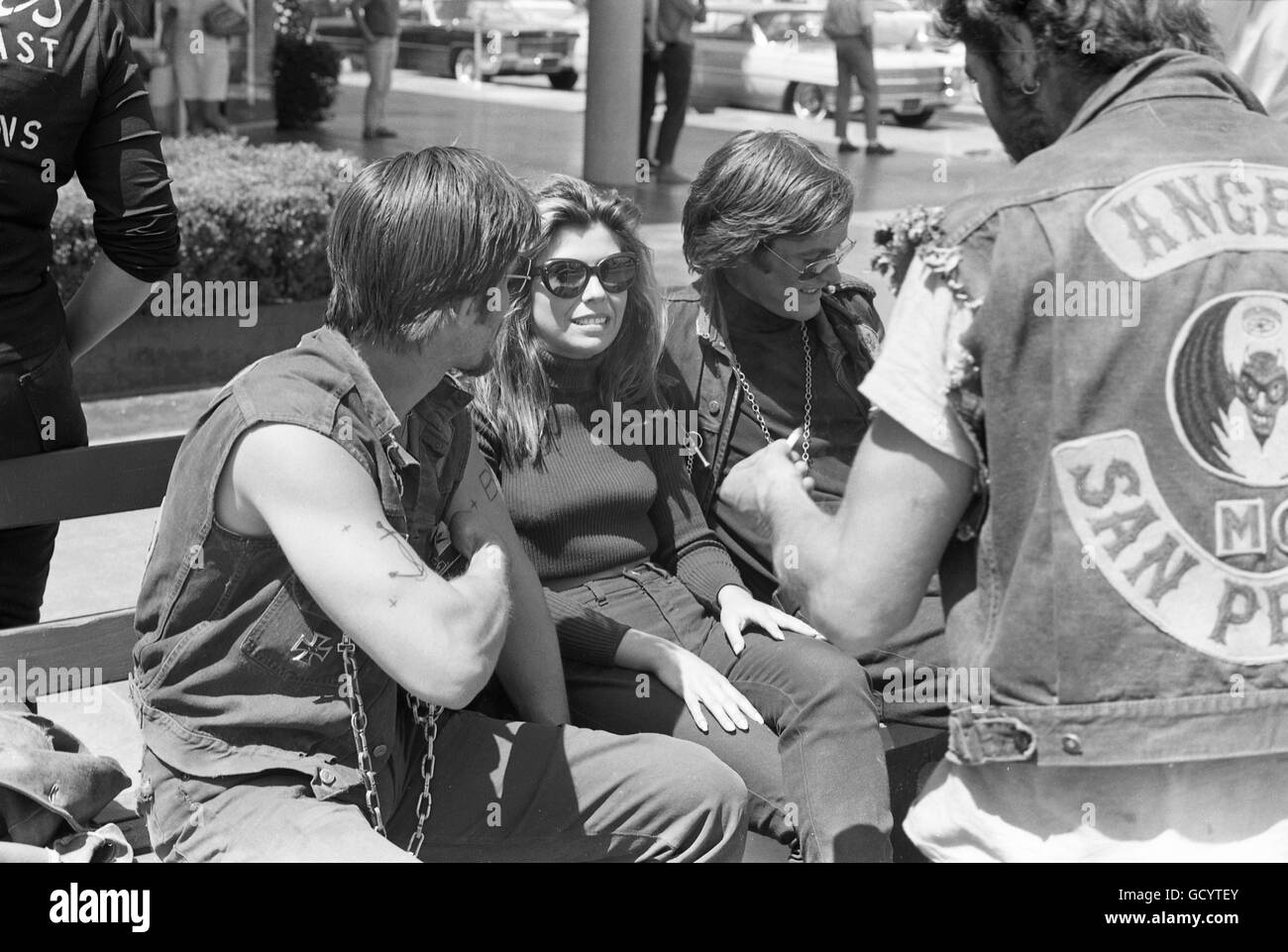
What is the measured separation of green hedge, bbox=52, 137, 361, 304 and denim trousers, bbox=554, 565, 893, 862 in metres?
5.03

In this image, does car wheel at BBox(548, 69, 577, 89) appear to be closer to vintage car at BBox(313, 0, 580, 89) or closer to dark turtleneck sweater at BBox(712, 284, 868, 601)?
vintage car at BBox(313, 0, 580, 89)

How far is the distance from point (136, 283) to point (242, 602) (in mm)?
1321

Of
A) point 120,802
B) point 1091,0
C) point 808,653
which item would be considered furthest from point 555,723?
point 1091,0

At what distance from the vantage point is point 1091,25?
70.0 inches

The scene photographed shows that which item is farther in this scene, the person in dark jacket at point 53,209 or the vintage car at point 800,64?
the vintage car at point 800,64

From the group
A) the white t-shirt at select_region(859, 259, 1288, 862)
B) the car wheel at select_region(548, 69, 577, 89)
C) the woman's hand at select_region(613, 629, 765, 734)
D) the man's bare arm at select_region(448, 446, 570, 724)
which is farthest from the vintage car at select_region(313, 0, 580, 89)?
the white t-shirt at select_region(859, 259, 1288, 862)

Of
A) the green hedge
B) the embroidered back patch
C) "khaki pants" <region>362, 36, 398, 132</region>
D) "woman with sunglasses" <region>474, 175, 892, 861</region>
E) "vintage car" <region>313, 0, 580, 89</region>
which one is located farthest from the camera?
"vintage car" <region>313, 0, 580, 89</region>

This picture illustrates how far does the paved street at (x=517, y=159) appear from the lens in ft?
18.3

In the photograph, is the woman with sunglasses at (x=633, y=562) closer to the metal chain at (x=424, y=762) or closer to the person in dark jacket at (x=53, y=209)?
the metal chain at (x=424, y=762)

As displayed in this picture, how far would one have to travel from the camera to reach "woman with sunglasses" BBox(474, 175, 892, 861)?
292cm

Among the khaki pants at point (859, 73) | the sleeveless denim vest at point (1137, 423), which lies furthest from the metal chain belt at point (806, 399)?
the khaki pants at point (859, 73)

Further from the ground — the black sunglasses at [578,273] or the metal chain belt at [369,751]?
the black sunglasses at [578,273]

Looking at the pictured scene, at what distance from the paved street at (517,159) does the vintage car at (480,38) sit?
0.33 metres
